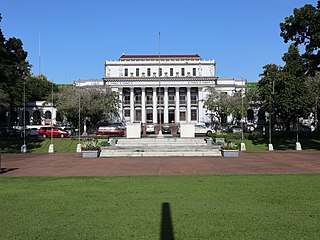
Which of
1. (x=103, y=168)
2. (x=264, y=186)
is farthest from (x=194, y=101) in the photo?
(x=264, y=186)

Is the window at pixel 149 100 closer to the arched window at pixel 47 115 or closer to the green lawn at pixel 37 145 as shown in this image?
the arched window at pixel 47 115

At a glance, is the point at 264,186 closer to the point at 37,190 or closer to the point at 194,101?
the point at 37,190

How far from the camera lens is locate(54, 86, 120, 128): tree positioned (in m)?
55.5

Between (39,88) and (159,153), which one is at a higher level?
(39,88)

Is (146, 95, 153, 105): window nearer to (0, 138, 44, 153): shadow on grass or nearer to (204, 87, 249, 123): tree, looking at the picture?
(204, 87, 249, 123): tree

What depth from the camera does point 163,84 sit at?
85.0 m

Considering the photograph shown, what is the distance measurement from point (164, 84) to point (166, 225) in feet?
258

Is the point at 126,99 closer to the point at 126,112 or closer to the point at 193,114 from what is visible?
the point at 126,112

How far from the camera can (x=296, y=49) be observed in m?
53.2

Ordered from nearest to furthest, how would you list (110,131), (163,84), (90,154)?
(90,154), (110,131), (163,84)

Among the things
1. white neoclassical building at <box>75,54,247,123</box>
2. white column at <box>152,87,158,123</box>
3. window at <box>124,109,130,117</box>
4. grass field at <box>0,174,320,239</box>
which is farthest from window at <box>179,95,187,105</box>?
grass field at <box>0,174,320,239</box>

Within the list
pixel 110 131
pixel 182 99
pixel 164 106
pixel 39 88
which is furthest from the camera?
pixel 182 99

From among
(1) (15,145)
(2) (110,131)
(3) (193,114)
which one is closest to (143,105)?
(3) (193,114)

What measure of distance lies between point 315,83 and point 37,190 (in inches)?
1794
